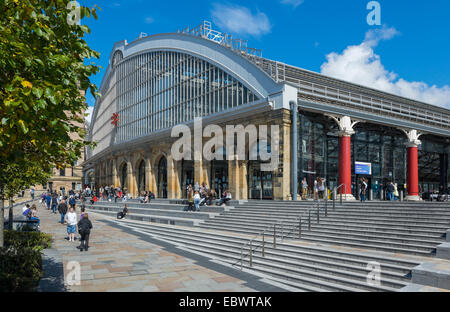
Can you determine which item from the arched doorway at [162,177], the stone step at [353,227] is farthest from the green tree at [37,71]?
the arched doorway at [162,177]

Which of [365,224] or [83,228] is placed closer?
[83,228]

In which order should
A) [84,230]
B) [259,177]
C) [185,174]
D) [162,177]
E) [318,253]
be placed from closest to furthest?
[318,253]
[84,230]
[259,177]
[185,174]
[162,177]

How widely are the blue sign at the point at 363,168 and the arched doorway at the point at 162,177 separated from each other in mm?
20336

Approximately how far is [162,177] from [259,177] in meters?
15.6

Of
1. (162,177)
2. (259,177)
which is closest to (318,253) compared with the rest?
(259,177)

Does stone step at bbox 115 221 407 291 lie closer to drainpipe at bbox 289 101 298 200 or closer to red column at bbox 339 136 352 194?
drainpipe at bbox 289 101 298 200

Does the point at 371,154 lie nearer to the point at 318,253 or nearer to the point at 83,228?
the point at 318,253

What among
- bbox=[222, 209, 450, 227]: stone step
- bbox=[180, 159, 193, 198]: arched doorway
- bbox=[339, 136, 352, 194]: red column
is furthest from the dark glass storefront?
bbox=[180, 159, 193, 198]: arched doorway

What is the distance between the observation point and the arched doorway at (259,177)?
86.2ft

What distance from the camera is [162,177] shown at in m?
39.7

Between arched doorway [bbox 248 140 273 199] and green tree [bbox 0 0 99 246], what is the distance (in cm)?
2003

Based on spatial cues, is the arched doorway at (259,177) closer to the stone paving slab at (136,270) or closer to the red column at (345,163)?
the red column at (345,163)
